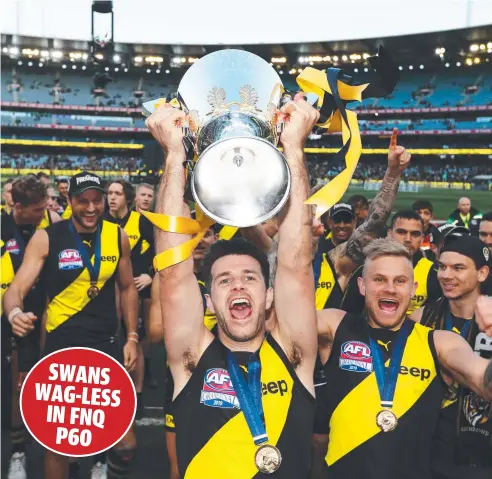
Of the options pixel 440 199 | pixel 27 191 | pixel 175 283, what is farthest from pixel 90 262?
pixel 440 199

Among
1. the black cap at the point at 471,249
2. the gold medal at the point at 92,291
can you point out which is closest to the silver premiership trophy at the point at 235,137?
the black cap at the point at 471,249

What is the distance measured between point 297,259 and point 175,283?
1.53 feet

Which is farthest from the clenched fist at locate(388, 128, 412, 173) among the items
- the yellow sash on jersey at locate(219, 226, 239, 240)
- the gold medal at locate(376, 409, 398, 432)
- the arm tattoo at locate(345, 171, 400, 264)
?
the yellow sash on jersey at locate(219, 226, 239, 240)

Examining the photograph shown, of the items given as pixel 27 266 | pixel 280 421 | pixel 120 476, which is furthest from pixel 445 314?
pixel 27 266

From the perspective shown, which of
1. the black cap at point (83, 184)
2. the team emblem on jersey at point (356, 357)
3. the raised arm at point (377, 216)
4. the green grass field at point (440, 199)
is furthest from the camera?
the green grass field at point (440, 199)

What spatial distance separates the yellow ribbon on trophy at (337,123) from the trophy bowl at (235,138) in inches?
5.6

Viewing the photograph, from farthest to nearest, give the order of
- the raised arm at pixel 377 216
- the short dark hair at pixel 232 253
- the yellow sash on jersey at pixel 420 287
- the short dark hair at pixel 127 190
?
1. the short dark hair at pixel 127 190
2. the yellow sash on jersey at pixel 420 287
3. the raised arm at pixel 377 216
4. the short dark hair at pixel 232 253

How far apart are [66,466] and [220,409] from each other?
1.89 m

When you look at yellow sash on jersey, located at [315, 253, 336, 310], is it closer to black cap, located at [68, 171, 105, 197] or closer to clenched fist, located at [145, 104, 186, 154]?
black cap, located at [68, 171, 105, 197]

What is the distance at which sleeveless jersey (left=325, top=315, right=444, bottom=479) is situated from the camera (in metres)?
2.67

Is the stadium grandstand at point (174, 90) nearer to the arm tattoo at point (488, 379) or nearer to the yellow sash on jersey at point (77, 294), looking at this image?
the yellow sash on jersey at point (77, 294)

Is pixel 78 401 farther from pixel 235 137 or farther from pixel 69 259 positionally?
pixel 69 259

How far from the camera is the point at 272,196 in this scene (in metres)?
2.25

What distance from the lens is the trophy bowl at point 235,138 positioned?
7.18 ft
